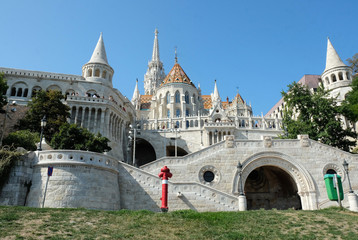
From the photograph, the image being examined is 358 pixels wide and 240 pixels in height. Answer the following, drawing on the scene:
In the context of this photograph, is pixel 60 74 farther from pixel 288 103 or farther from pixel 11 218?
pixel 11 218

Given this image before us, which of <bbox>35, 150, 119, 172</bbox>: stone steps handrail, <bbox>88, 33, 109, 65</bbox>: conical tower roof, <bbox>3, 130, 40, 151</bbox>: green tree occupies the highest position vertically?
<bbox>88, 33, 109, 65</bbox>: conical tower roof

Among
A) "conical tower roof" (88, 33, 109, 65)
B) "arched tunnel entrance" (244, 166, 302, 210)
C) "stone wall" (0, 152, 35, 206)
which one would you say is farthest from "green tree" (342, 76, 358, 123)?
"conical tower roof" (88, 33, 109, 65)

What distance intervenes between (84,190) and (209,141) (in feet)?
81.0

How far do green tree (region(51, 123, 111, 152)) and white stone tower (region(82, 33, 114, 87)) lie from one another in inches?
665

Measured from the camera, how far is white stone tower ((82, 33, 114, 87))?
42.4 metres

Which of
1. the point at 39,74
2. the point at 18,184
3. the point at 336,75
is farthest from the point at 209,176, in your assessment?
the point at 336,75

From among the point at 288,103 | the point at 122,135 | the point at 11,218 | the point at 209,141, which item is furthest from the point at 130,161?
the point at 11,218

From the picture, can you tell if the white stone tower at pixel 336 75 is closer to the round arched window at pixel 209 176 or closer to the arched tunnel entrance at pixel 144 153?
the arched tunnel entrance at pixel 144 153

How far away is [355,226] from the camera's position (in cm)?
1206

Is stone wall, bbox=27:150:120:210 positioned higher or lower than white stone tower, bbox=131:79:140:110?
lower

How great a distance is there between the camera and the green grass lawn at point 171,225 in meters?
10.4

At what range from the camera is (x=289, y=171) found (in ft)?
81.7

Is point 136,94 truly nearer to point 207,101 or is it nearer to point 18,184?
point 207,101

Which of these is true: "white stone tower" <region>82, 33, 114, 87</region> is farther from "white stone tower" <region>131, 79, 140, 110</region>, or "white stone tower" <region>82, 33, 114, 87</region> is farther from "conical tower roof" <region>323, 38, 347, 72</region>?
"conical tower roof" <region>323, 38, 347, 72</region>
